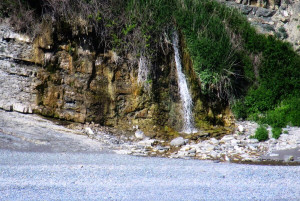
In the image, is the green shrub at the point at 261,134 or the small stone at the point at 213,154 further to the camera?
the green shrub at the point at 261,134

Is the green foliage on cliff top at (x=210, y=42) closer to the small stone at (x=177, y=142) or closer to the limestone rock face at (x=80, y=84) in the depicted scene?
the limestone rock face at (x=80, y=84)

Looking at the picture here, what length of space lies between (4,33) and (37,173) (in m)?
6.26

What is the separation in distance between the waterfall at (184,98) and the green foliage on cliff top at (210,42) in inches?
18.6

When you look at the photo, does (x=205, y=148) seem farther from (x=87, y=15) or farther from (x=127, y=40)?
(x=87, y=15)

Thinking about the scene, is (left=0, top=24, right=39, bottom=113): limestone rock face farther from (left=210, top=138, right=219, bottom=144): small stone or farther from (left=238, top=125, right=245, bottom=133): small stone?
(left=238, top=125, right=245, bottom=133): small stone

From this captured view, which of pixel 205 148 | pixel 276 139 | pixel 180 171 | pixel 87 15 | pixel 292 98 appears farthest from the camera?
pixel 292 98

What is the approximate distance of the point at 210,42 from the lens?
38.1ft

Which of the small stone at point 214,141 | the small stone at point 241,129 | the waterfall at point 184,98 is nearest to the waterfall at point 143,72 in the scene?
the waterfall at point 184,98

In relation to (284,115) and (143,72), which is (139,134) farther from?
(284,115)

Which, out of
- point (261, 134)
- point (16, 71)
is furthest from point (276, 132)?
point (16, 71)

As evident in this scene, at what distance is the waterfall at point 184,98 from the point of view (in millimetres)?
11250

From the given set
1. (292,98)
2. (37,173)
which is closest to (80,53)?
(37,173)

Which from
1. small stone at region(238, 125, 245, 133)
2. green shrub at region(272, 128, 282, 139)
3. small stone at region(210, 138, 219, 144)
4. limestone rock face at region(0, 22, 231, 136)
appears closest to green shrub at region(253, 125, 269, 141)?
green shrub at region(272, 128, 282, 139)

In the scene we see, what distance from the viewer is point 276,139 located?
10.1 m
